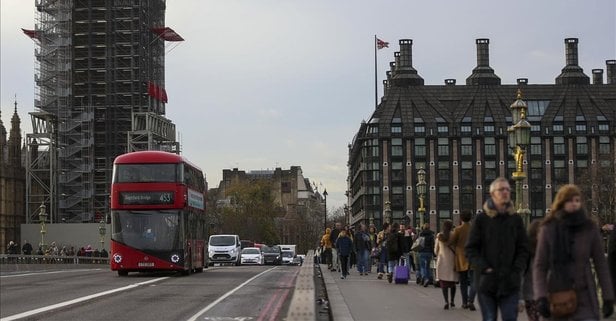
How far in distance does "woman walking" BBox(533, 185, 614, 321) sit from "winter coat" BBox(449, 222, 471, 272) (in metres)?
8.47

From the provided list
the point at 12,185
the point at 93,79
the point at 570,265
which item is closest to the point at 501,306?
the point at 570,265

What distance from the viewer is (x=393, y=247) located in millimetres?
25953

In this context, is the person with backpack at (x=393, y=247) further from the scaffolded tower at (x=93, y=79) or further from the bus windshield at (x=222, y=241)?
the scaffolded tower at (x=93, y=79)

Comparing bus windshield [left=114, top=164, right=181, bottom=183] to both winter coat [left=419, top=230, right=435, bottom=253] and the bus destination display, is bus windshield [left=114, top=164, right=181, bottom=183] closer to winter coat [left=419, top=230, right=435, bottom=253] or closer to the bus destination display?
the bus destination display

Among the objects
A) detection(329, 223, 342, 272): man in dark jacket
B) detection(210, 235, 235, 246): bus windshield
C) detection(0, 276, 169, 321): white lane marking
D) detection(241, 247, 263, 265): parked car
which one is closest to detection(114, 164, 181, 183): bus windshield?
detection(0, 276, 169, 321): white lane marking

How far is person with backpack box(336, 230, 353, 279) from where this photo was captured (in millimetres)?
28562

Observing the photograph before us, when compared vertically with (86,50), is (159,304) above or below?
below

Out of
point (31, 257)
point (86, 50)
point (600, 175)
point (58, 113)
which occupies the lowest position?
point (31, 257)

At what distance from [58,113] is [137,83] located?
8279 millimetres

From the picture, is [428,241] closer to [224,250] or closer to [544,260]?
[544,260]

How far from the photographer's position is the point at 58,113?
93938 mm

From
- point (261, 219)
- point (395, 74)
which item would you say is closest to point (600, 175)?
point (395, 74)

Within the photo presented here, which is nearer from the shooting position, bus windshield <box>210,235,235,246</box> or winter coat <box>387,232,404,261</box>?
winter coat <box>387,232,404,261</box>

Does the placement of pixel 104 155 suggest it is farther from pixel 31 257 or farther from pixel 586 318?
pixel 586 318
